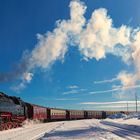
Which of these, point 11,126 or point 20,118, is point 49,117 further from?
point 11,126

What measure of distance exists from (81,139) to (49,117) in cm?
5068

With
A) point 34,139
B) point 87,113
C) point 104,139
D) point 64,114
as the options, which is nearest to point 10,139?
point 34,139

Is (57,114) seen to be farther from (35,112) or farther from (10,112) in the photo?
(10,112)

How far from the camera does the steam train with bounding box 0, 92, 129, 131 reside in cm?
3603

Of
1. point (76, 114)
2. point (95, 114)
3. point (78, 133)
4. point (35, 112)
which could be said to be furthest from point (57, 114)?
point (78, 133)

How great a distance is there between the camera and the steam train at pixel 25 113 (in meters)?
36.0

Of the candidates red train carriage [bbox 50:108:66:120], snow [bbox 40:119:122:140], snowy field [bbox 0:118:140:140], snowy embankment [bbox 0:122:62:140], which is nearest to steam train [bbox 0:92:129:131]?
red train carriage [bbox 50:108:66:120]

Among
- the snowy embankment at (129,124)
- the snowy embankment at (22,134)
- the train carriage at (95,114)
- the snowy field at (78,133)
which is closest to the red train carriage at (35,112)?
the snowy embankment at (129,124)

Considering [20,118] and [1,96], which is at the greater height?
[1,96]

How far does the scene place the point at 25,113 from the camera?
48719mm

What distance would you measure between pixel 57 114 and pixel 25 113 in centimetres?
2631

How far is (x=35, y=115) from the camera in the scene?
55.6 meters

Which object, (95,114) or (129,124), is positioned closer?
(129,124)

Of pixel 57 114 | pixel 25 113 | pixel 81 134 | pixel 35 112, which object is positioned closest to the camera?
pixel 81 134
